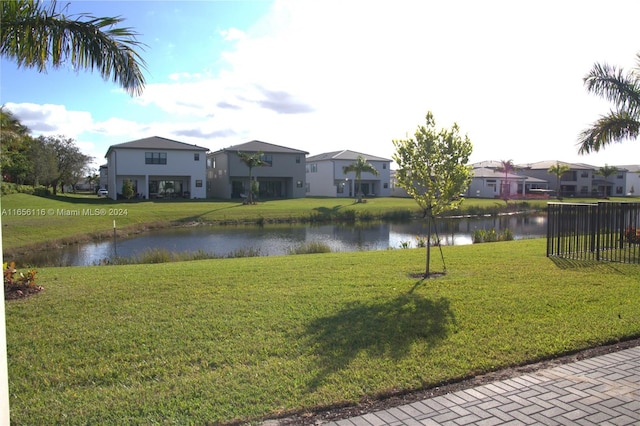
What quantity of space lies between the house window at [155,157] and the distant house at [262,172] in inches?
292

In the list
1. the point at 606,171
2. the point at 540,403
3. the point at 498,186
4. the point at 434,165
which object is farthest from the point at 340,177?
the point at 540,403

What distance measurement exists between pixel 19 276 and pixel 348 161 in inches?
2422

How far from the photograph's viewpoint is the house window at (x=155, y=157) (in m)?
52.2

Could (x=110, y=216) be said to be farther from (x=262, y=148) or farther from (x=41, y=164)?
(x=262, y=148)

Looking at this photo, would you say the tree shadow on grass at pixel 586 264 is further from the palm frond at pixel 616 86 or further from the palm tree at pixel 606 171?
the palm tree at pixel 606 171

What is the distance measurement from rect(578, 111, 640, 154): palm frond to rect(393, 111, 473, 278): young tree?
975 centimetres

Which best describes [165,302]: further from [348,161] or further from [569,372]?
[348,161]

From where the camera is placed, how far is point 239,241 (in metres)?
25.5

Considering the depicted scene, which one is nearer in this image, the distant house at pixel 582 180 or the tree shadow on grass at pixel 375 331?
the tree shadow on grass at pixel 375 331

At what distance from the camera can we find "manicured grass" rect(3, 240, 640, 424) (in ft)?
14.5

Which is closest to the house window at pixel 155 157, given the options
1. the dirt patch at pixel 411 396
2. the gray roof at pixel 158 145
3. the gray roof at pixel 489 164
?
the gray roof at pixel 158 145

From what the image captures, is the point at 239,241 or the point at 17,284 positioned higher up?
the point at 17,284

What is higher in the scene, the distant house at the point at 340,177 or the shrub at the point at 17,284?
the distant house at the point at 340,177

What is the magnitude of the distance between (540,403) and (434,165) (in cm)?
617
